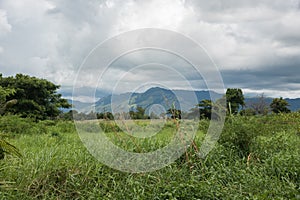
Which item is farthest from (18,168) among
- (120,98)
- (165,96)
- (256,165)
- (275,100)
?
(275,100)

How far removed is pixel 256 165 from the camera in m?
4.33

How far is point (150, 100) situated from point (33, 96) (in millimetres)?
12454

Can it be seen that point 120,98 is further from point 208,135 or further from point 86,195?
point 208,135

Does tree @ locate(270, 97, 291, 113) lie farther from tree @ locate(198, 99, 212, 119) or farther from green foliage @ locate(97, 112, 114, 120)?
green foliage @ locate(97, 112, 114, 120)

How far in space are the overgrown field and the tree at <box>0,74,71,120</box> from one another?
34.9 ft

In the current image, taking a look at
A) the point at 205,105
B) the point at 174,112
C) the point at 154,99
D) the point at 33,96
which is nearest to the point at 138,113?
the point at 154,99

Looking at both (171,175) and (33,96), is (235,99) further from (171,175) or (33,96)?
(33,96)

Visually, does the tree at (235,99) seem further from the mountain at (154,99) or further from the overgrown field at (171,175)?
the mountain at (154,99)

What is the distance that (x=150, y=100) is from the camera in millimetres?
4391

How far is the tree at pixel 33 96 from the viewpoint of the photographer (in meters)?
14.7

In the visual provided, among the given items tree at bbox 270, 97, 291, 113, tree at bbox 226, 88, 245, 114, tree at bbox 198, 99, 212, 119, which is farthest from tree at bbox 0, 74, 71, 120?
tree at bbox 198, 99, 212, 119

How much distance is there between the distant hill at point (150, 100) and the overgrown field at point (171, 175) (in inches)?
20.3

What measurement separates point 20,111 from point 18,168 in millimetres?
11262

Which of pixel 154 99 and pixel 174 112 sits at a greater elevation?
pixel 154 99
